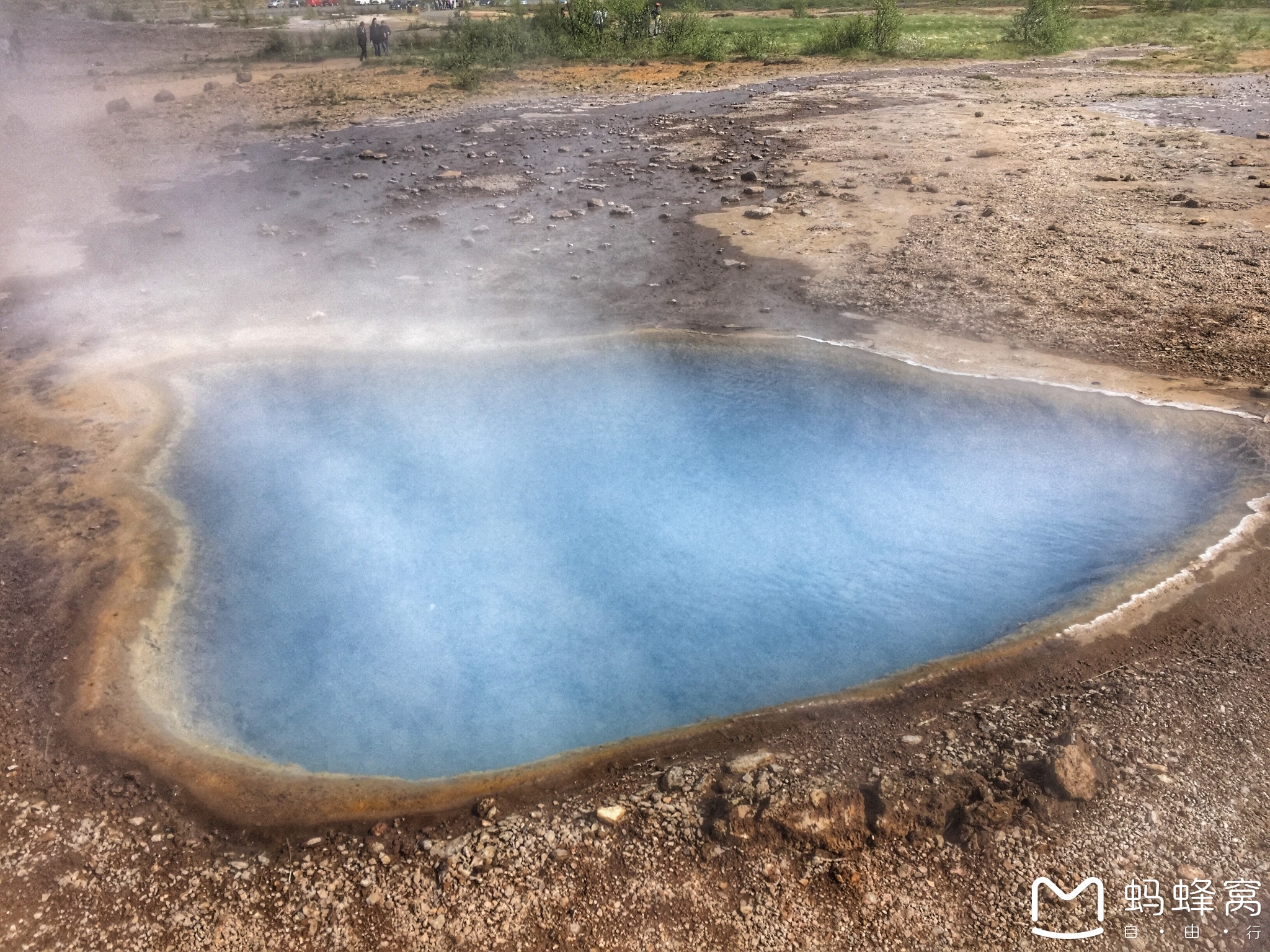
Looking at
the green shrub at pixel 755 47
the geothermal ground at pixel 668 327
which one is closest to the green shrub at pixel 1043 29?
the geothermal ground at pixel 668 327

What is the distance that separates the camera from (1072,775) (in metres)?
3.00

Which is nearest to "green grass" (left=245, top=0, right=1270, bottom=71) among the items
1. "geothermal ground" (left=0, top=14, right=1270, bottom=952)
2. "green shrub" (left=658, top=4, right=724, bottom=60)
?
"green shrub" (left=658, top=4, right=724, bottom=60)

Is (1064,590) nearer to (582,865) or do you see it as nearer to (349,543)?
(582,865)

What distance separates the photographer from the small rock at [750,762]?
3.17 meters

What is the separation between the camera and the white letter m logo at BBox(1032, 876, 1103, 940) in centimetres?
263

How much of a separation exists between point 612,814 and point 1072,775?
156cm

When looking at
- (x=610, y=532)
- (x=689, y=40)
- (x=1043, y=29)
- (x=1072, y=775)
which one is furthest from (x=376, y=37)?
(x=1072, y=775)

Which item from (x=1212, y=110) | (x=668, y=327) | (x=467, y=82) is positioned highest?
(x=467, y=82)

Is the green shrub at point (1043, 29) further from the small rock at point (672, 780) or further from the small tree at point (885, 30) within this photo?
the small rock at point (672, 780)

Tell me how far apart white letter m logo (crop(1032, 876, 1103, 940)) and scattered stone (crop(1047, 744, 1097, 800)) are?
11.4 inches

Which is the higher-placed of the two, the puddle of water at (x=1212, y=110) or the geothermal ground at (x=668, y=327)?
the puddle of water at (x=1212, y=110)

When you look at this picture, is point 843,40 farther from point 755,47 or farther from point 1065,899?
point 1065,899

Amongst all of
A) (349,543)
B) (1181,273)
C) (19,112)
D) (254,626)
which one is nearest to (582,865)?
(254,626)

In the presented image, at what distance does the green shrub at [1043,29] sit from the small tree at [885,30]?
357 cm
